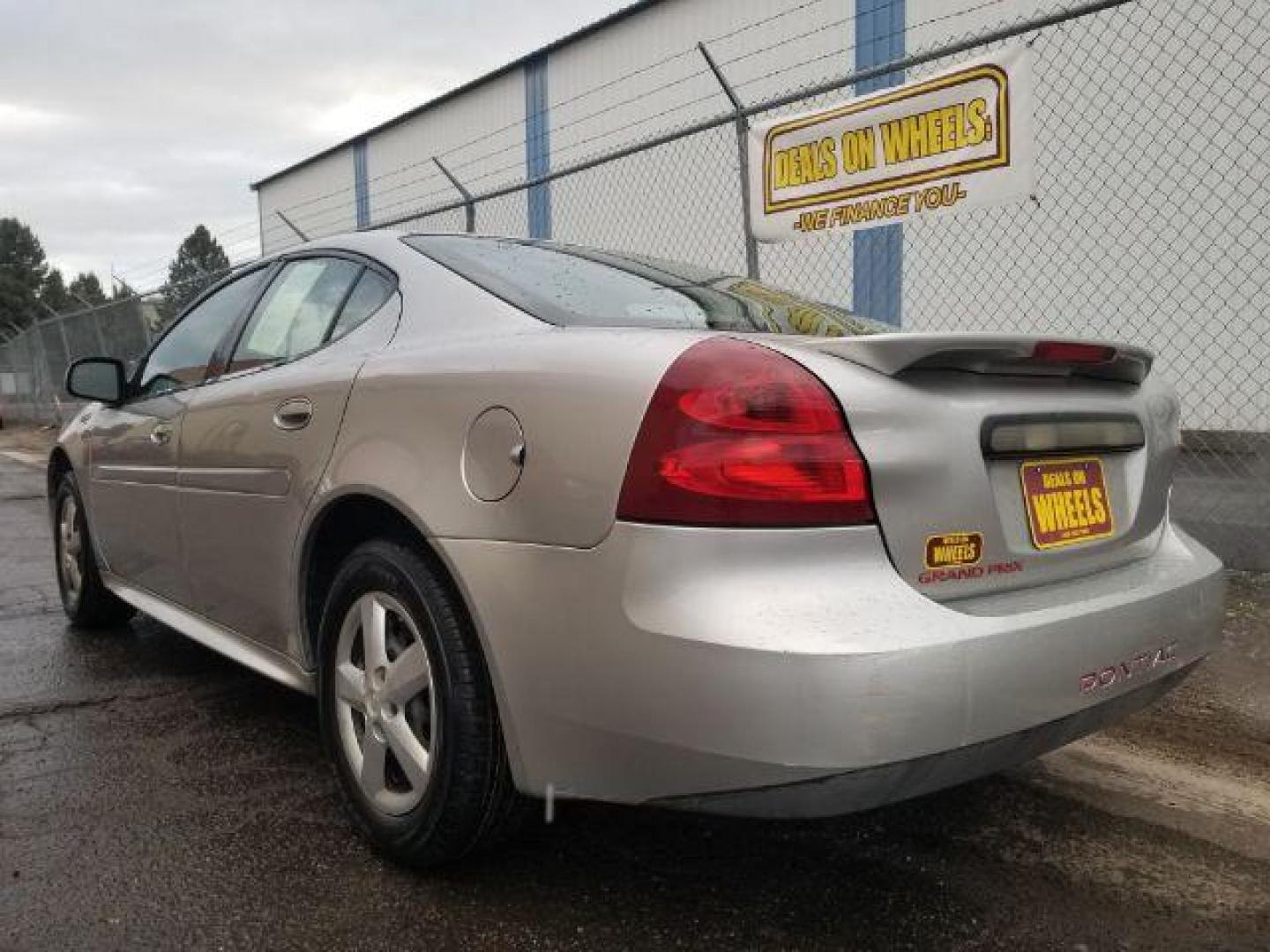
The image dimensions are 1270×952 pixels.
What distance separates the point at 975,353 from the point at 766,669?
722mm

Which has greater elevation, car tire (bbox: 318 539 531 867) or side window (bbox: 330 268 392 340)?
side window (bbox: 330 268 392 340)

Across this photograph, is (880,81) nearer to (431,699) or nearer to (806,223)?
(806,223)

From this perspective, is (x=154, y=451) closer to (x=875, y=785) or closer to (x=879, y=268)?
(x=875, y=785)

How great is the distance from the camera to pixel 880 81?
9.84m

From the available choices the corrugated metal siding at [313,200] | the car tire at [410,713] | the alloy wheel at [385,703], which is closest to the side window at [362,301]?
the car tire at [410,713]

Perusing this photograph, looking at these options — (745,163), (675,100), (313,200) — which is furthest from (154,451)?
(313,200)

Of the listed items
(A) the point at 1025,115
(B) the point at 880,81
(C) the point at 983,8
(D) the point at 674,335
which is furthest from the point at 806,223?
(C) the point at 983,8

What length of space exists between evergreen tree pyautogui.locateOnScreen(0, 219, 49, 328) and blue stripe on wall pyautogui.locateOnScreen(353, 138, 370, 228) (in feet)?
220

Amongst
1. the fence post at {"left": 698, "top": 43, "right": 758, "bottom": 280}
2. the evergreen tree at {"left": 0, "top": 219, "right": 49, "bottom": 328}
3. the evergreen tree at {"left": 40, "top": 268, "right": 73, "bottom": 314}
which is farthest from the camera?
the evergreen tree at {"left": 40, "top": 268, "right": 73, "bottom": 314}

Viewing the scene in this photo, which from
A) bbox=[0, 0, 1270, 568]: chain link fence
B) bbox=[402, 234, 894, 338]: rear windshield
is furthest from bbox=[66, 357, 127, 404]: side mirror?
bbox=[0, 0, 1270, 568]: chain link fence

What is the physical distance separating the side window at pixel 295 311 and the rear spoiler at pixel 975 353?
141cm

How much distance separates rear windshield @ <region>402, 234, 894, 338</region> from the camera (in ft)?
7.40

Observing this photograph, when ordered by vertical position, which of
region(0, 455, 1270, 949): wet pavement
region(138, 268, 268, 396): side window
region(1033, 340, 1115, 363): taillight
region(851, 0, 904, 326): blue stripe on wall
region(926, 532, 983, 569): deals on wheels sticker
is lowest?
region(0, 455, 1270, 949): wet pavement

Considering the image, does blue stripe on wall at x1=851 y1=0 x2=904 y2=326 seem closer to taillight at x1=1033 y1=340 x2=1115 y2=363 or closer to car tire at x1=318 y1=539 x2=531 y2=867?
taillight at x1=1033 y1=340 x2=1115 y2=363
